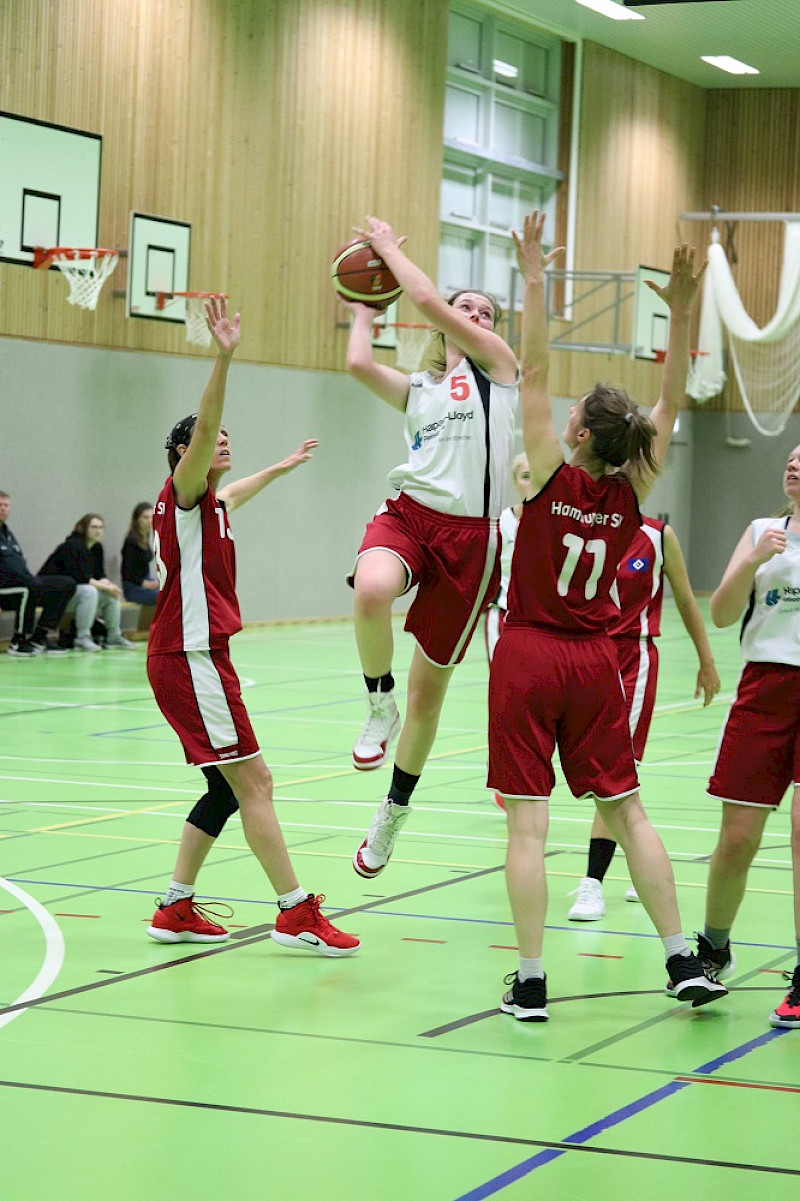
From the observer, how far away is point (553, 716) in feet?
15.6

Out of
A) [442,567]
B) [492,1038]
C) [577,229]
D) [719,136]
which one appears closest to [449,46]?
[577,229]

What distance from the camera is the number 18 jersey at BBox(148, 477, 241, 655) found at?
17.8ft

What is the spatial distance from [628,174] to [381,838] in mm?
22483

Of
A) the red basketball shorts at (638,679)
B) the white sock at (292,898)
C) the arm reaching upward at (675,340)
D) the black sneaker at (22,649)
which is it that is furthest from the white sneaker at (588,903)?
the black sneaker at (22,649)

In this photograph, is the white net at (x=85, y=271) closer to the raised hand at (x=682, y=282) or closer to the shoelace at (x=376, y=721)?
the shoelace at (x=376, y=721)

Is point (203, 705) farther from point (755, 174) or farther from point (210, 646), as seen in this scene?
point (755, 174)

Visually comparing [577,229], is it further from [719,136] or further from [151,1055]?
[151,1055]

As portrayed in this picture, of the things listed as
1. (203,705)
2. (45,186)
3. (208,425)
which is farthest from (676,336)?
Result: (45,186)

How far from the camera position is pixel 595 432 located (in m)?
4.77

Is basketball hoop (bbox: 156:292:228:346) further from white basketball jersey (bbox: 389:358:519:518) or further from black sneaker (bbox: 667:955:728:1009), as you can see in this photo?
black sneaker (bbox: 667:955:728:1009)

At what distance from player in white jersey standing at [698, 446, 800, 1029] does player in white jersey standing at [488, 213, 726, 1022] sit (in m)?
0.30

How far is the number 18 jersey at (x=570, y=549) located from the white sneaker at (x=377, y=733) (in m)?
1.02

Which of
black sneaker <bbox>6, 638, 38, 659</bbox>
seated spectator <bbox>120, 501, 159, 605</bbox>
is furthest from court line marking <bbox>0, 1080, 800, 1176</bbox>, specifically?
seated spectator <bbox>120, 501, 159, 605</bbox>

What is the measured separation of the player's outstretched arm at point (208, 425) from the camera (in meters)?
5.28
